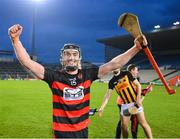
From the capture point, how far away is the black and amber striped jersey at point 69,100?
488 centimetres

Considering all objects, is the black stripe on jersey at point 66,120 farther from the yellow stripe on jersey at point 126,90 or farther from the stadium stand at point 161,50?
the stadium stand at point 161,50

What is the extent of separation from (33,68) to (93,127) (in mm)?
8181

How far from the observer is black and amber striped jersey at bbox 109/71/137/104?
29.9ft

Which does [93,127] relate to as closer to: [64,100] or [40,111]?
[40,111]

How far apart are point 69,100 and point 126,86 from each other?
4.36 meters

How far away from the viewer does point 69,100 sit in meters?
4.88

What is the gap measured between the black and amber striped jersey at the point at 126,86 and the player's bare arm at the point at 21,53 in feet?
14.2

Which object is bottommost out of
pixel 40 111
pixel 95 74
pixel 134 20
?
pixel 40 111


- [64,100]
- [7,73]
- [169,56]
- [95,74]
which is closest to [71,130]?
[64,100]

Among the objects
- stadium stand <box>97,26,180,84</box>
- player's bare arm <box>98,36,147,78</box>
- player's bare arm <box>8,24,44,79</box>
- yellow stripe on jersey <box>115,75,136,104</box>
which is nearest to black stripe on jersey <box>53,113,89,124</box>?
player's bare arm <box>8,24,44,79</box>

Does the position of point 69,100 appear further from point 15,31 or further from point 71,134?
point 15,31

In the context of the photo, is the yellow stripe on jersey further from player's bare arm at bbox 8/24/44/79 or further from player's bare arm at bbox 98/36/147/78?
player's bare arm at bbox 8/24/44/79

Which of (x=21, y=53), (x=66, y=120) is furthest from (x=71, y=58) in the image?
(x=66, y=120)

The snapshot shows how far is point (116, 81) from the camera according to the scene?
30.4 feet
